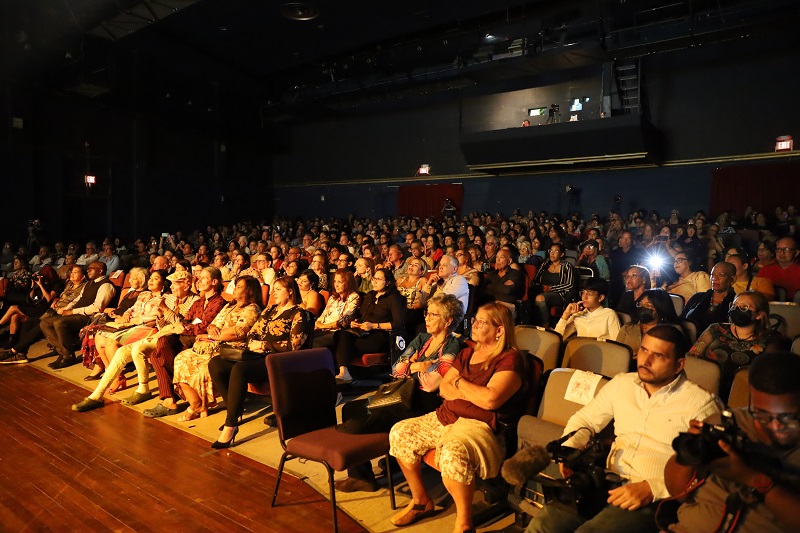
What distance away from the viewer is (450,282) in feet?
17.7

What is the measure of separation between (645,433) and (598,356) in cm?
81

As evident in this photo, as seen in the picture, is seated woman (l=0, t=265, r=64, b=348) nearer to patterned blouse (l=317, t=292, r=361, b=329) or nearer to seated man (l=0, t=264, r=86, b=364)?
seated man (l=0, t=264, r=86, b=364)

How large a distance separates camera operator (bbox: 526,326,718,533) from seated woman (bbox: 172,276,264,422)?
2.89 m

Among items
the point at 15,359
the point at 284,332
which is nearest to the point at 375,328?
the point at 284,332

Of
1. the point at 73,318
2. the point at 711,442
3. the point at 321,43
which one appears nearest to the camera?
the point at 711,442

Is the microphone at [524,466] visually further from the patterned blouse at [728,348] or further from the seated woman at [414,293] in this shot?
the seated woman at [414,293]

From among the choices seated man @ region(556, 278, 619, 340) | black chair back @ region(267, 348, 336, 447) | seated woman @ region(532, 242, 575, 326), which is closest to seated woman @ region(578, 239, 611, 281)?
seated woman @ region(532, 242, 575, 326)

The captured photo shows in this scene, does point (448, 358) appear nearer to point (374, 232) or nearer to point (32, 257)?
point (374, 232)

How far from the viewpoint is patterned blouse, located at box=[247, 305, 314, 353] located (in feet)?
13.3

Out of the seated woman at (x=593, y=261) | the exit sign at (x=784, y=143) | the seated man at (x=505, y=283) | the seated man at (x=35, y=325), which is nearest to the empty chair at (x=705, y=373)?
the seated man at (x=505, y=283)

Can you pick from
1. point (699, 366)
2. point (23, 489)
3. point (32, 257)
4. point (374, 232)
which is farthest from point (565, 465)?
point (32, 257)

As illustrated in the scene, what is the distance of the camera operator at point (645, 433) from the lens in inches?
78.9

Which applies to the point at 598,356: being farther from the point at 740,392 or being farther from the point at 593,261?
the point at 593,261

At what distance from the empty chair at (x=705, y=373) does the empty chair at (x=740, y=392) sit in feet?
0.26
